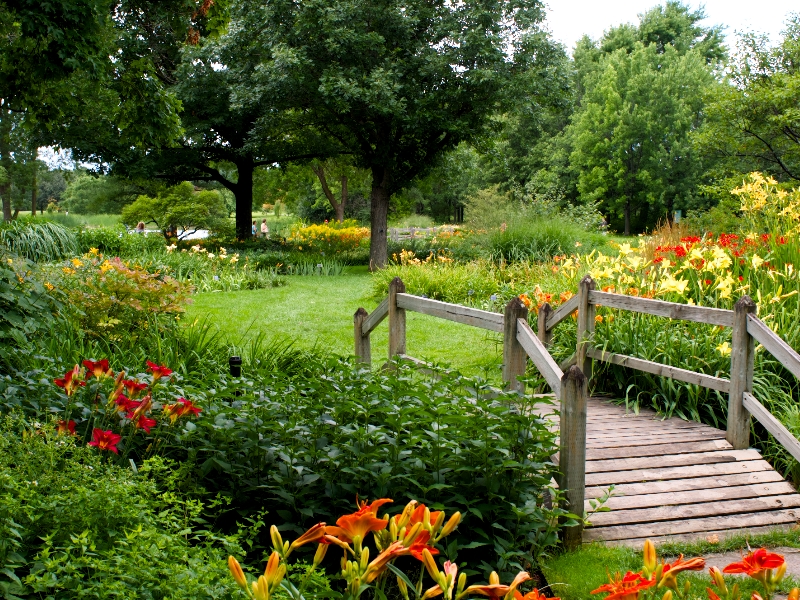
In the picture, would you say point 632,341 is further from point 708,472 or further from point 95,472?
point 95,472

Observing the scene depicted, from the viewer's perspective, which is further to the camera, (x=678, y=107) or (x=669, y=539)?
(x=678, y=107)

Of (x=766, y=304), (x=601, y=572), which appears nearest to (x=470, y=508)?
(x=601, y=572)

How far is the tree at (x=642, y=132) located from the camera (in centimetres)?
3816

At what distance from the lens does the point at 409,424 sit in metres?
3.59

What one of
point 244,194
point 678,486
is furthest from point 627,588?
point 244,194

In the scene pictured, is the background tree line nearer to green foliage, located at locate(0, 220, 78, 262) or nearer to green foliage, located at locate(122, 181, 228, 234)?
green foliage, located at locate(0, 220, 78, 262)

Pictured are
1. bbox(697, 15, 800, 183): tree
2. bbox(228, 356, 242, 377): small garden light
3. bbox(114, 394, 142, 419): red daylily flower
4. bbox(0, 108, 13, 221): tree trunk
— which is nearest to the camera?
bbox(114, 394, 142, 419): red daylily flower

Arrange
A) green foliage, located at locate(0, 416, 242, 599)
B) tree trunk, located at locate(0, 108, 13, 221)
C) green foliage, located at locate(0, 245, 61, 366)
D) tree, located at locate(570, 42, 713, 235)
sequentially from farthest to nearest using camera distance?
tree, located at locate(570, 42, 713, 235) < tree trunk, located at locate(0, 108, 13, 221) < green foliage, located at locate(0, 245, 61, 366) < green foliage, located at locate(0, 416, 242, 599)

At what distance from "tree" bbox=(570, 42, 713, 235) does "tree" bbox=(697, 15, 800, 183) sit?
1923cm

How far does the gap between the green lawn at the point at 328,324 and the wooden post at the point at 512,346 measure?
80.7 inches

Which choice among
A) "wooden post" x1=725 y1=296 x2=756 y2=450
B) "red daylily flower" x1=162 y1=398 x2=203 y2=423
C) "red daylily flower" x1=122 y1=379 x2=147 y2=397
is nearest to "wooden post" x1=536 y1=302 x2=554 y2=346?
"wooden post" x1=725 y1=296 x2=756 y2=450

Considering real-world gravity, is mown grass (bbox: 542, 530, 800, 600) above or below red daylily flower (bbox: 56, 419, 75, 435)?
below

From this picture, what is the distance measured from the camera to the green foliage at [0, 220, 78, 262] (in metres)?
14.2

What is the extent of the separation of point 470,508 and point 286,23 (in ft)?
51.8
